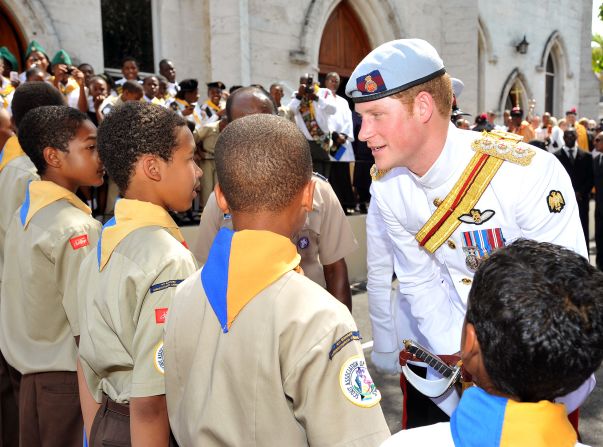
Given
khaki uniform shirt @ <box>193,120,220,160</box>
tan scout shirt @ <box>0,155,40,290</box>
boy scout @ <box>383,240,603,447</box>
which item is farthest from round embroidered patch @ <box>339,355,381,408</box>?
khaki uniform shirt @ <box>193,120,220,160</box>

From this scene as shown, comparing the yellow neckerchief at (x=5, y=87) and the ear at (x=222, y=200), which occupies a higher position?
the yellow neckerchief at (x=5, y=87)

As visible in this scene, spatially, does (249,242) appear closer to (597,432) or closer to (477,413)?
(477,413)

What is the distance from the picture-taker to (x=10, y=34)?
8.63 metres

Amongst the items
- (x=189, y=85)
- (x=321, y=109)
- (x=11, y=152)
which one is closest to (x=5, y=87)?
(x=189, y=85)

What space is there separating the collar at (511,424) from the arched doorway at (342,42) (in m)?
13.5

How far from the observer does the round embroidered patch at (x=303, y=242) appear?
9.51 feet

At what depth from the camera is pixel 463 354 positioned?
4.14 feet

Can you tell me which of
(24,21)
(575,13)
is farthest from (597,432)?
(575,13)

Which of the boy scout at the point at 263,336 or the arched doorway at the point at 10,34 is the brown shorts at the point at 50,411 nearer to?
the boy scout at the point at 263,336

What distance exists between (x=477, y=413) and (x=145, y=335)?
1039 millimetres

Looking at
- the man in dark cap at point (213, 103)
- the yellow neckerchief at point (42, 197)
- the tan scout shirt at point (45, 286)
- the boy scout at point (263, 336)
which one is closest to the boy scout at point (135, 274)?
the boy scout at point (263, 336)

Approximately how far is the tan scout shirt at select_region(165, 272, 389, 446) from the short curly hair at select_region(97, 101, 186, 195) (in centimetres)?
78

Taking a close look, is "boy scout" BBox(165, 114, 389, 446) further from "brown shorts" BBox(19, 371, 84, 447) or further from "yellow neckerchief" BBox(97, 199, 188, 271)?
"brown shorts" BBox(19, 371, 84, 447)

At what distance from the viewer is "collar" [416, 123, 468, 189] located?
83.4 inches
